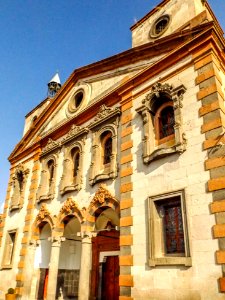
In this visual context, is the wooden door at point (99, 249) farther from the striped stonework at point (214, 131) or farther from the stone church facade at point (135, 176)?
the striped stonework at point (214, 131)

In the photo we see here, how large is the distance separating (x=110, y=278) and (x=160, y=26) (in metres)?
12.9

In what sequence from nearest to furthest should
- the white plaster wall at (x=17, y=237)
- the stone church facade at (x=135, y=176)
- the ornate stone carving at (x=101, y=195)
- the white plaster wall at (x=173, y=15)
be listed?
the stone church facade at (x=135, y=176)
the ornate stone carving at (x=101, y=195)
the white plaster wall at (x=173, y=15)
the white plaster wall at (x=17, y=237)

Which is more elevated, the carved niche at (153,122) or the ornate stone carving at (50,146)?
the ornate stone carving at (50,146)

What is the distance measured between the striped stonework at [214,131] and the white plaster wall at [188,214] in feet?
0.59

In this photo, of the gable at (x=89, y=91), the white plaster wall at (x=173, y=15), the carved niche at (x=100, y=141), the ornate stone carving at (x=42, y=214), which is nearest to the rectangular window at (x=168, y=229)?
the carved niche at (x=100, y=141)

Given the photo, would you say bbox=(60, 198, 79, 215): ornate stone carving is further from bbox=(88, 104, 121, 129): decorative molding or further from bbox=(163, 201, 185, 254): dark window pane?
bbox=(163, 201, 185, 254): dark window pane

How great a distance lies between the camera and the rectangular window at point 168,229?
317 inches

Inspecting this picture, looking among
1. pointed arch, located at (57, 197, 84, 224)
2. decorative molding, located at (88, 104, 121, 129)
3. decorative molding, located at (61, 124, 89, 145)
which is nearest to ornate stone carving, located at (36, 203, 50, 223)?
pointed arch, located at (57, 197, 84, 224)

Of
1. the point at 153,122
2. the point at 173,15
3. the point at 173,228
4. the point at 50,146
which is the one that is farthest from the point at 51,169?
the point at 173,15

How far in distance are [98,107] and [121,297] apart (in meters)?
8.57

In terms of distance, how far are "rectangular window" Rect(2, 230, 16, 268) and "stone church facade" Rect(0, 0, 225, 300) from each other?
2.6 inches

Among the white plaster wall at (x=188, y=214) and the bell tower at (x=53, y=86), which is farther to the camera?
the bell tower at (x=53, y=86)

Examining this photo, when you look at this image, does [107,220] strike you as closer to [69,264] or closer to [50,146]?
[69,264]

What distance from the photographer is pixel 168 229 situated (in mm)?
8742
